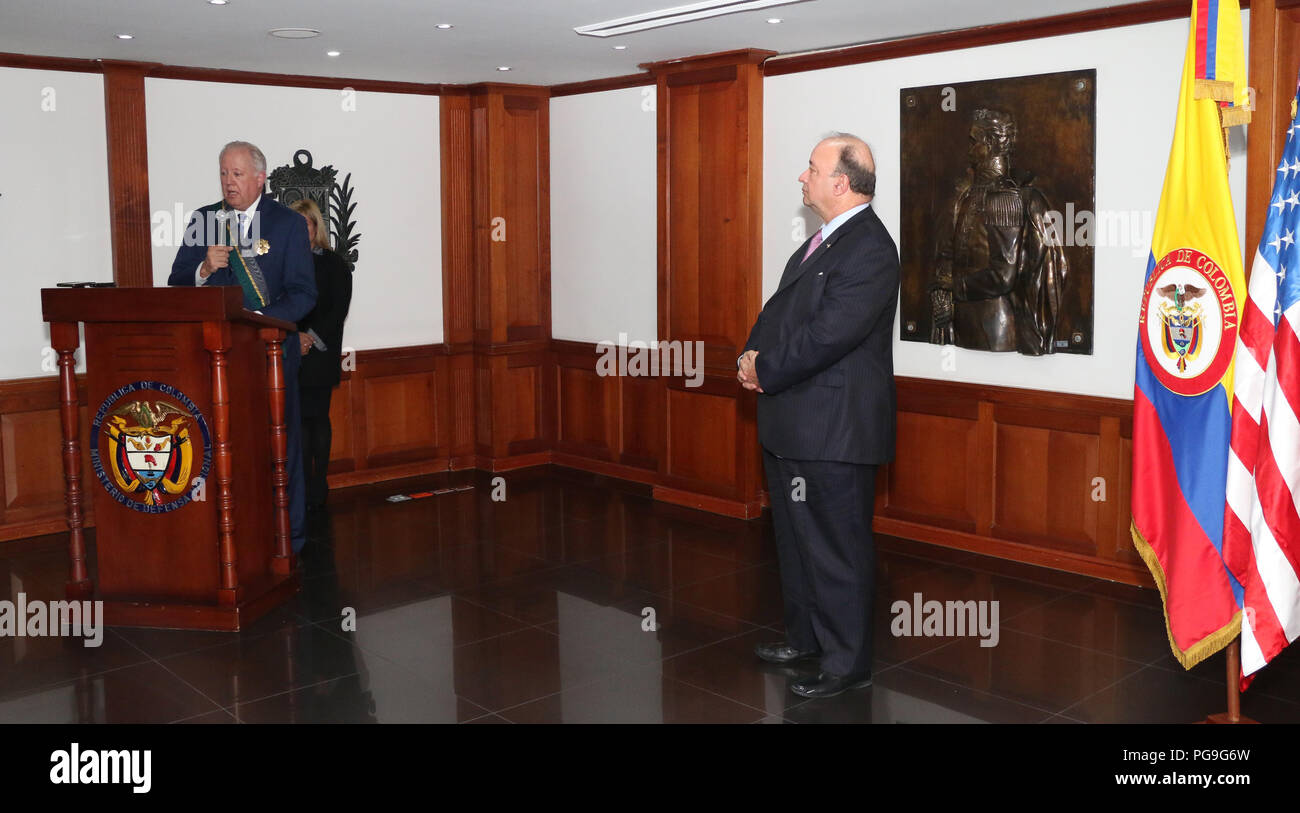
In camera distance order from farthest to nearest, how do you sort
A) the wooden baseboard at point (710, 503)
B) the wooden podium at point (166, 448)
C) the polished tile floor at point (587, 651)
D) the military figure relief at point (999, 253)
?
the wooden baseboard at point (710, 503), the military figure relief at point (999, 253), the wooden podium at point (166, 448), the polished tile floor at point (587, 651)

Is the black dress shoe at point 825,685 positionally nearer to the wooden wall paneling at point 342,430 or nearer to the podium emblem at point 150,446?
the podium emblem at point 150,446

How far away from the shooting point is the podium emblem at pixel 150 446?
15.1ft

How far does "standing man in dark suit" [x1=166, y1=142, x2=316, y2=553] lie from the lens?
5102 millimetres

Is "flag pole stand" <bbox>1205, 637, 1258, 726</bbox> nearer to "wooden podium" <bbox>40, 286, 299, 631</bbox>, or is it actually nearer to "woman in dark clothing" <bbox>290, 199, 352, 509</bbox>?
"wooden podium" <bbox>40, 286, 299, 631</bbox>

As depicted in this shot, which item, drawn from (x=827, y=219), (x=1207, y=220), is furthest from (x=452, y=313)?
(x=1207, y=220)

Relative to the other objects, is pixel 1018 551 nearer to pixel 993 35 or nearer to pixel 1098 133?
pixel 1098 133

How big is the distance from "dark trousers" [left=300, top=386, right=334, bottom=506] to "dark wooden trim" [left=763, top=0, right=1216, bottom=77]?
3.18 meters

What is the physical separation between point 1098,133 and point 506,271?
4173 millimetres
